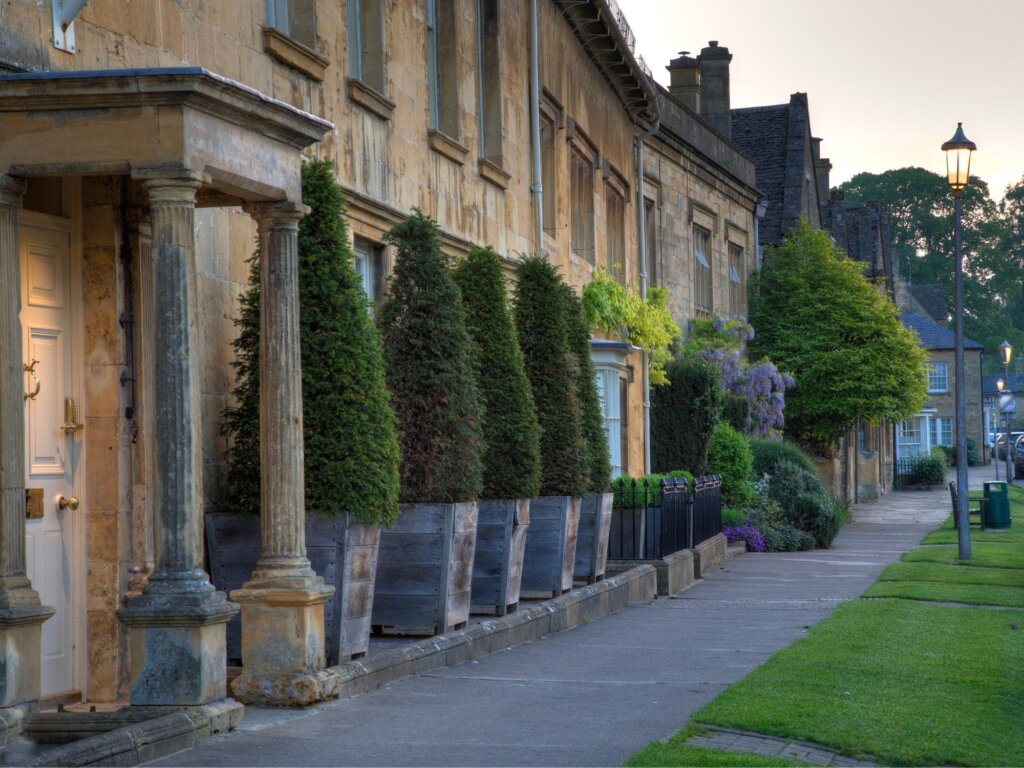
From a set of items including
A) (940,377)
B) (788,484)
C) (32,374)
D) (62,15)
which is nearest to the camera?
(62,15)

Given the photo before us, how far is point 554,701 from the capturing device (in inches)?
351

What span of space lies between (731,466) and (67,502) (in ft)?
62.4

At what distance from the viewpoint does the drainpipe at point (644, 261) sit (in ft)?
80.4

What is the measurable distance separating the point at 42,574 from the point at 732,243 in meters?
27.8

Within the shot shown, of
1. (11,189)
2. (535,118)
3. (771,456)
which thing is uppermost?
(535,118)

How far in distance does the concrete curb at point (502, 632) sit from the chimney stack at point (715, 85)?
2257 centimetres

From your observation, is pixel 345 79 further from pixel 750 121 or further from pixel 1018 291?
pixel 1018 291

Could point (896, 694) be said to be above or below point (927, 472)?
above

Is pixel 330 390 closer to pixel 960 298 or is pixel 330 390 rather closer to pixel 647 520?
pixel 647 520

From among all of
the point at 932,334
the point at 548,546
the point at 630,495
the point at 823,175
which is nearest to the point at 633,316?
the point at 630,495

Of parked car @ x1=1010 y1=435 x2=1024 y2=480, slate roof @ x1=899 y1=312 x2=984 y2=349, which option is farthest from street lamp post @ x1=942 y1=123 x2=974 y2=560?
slate roof @ x1=899 y1=312 x2=984 y2=349

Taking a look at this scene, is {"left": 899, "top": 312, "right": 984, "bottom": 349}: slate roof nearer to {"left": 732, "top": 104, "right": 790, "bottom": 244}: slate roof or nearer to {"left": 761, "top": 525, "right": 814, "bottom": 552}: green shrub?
{"left": 732, "top": 104, "right": 790, "bottom": 244}: slate roof

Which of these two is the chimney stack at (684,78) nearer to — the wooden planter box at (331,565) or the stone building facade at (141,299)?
the stone building facade at (141,299)

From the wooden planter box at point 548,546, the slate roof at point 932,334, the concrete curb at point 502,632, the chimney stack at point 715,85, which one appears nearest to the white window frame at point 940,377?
the slate roof at point 932,334
